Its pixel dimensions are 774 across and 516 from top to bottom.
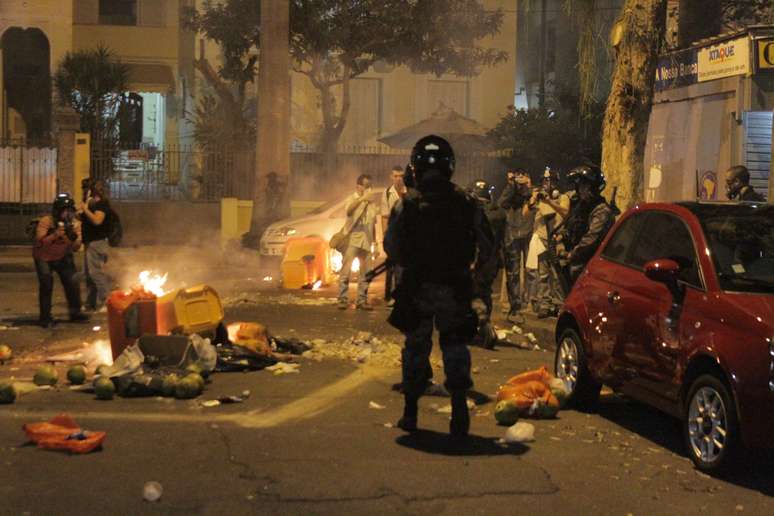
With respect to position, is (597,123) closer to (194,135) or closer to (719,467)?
(194,135)

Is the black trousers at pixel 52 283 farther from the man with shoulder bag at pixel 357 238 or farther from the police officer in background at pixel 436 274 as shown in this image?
the police officer in background at pixel 436 274

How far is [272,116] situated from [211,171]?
350cm

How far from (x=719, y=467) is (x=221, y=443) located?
2.99 metres

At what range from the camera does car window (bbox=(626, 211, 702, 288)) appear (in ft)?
23.2

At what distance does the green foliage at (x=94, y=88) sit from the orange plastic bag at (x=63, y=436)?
22.4m

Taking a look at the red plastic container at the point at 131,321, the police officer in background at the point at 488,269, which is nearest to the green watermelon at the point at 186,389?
the red plastic container at the point at 131,321

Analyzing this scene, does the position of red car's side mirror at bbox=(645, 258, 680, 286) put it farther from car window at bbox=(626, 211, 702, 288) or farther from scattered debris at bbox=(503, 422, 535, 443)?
scattered debris at bbox=(503, 422, 535, 443)

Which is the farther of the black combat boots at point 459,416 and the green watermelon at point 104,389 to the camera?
the green watermelon at point 104,389

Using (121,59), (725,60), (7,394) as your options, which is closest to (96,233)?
(7,394)

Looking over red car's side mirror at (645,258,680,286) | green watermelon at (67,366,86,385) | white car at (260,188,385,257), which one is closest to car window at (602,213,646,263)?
red car's side mirror at (645,258,680,286)

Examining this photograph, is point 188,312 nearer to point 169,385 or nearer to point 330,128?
point 169,385

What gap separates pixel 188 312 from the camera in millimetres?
9797

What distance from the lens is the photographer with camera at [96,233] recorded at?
44.6 ft

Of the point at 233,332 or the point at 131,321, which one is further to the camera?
the point at 233,332
